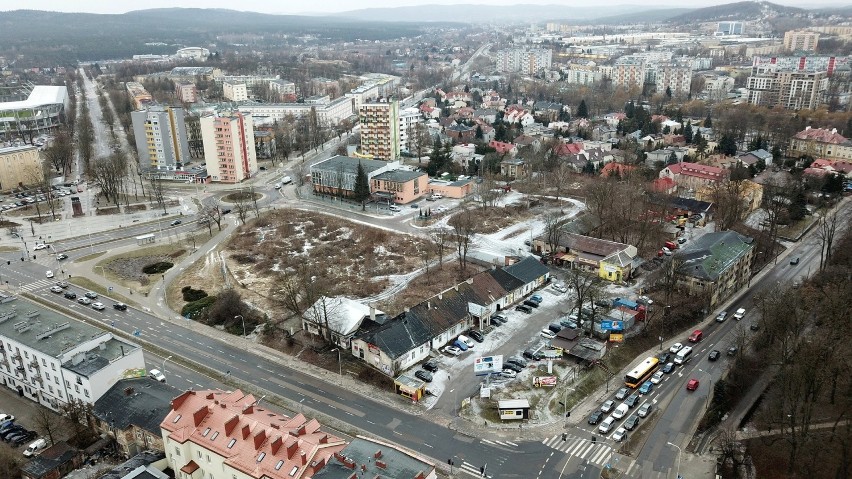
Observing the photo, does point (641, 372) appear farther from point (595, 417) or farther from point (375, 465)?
point (375, 465)

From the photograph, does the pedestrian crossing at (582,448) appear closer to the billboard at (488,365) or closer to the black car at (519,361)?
the billboard at (488,365)

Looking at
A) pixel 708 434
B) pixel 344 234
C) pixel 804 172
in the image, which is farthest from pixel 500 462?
pixel 804 172

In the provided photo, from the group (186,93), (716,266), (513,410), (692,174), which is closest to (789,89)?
(692,174)

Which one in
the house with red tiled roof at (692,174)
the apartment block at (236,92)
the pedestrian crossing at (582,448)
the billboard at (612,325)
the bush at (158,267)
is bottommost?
the bush at (158,267)

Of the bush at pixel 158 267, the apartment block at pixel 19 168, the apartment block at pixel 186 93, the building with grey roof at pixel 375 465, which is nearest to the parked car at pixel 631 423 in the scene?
the building with grey roof at pixel 375 465

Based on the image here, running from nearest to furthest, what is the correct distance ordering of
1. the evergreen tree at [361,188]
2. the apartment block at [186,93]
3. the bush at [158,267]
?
the bush at [158,267], the evergreen tree at [361,188], the apartment block at [186,93]

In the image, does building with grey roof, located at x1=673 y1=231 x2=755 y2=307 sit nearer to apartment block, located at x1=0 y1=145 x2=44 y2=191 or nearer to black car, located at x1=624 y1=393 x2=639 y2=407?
black car, located at x1=624 y1=393 x2=639 y2=407
